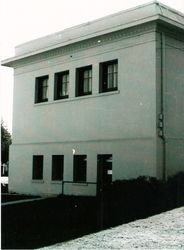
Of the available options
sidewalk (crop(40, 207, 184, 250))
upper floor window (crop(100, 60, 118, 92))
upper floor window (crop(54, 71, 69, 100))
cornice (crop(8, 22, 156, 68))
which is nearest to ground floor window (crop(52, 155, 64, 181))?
upper floor window (crop(54, 71, 69, 100))

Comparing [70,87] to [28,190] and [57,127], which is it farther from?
[28,190]

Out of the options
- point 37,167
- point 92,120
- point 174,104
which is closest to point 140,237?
point 174,104

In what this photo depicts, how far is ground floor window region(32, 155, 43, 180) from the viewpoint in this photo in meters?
20.5

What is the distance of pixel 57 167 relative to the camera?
1962 centimetres

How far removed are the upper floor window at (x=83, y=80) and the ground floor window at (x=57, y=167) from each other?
124 inches

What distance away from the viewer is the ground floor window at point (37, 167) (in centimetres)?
2052

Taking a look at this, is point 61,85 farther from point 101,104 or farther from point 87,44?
point 101,104

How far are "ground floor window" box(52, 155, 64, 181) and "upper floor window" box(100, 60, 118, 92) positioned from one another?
3999 mm

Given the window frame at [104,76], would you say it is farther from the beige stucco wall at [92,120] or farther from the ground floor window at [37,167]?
the ground floor window at [37,167]

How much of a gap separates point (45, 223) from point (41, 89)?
1092cm

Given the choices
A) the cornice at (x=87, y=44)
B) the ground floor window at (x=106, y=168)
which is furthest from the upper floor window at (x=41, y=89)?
the ground floor window at (x=106, y=168)

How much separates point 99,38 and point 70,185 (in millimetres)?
6453

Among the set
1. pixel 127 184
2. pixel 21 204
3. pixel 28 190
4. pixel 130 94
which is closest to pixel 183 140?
pixel 130 94

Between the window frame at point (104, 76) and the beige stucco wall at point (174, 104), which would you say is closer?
the beige stucco wall at point (174, 104)
